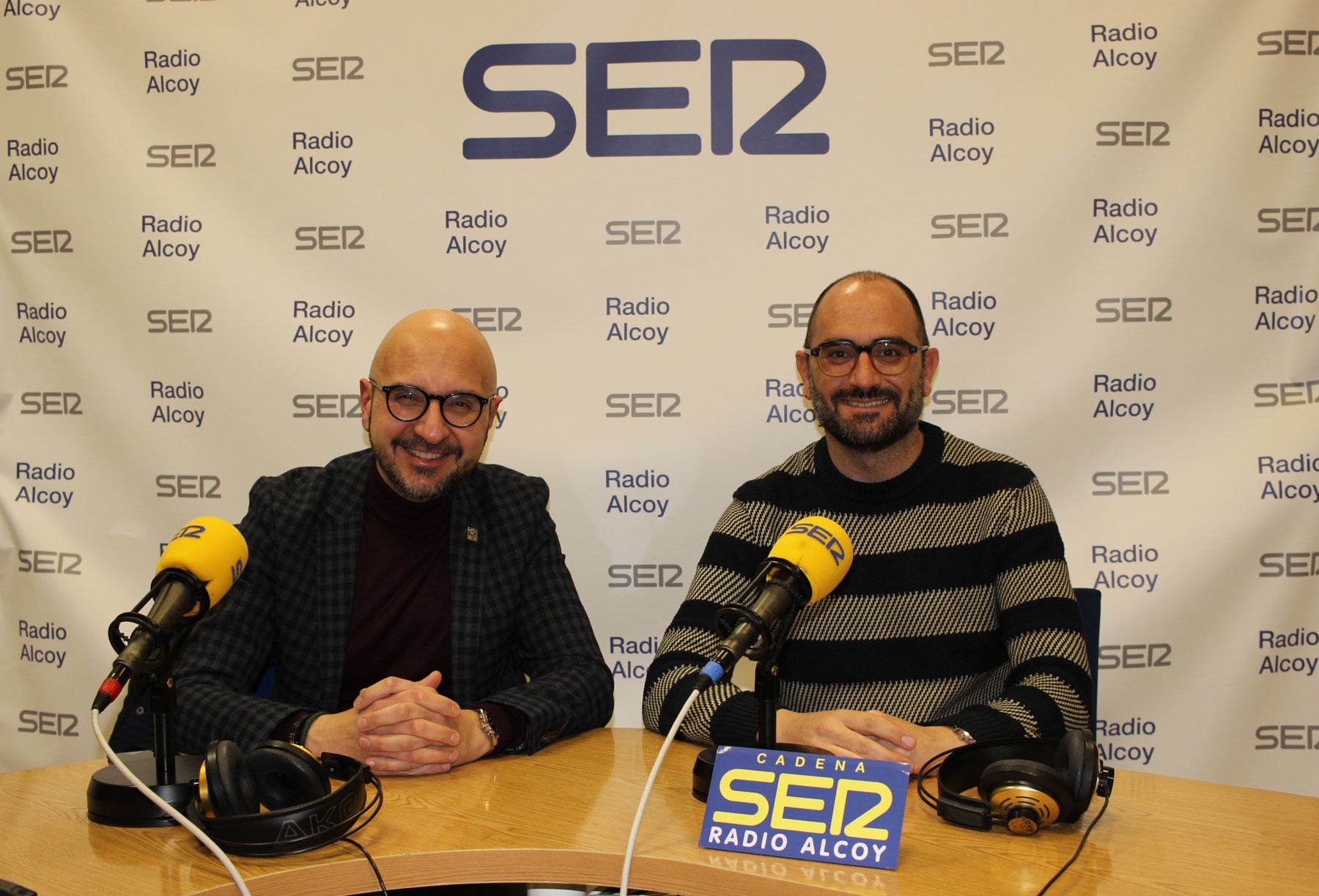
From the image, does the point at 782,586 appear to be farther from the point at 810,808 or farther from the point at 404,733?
the point at 404,733

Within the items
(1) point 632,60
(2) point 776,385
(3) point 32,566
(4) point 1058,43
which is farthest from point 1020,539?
(3) point 32,566

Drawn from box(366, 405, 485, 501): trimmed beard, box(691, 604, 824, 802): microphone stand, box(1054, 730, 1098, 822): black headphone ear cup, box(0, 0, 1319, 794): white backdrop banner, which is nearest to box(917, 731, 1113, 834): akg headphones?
box(1054, 730, 1098, 822): black headphone ear cup

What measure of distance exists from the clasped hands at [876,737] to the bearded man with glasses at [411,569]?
0.61 metres

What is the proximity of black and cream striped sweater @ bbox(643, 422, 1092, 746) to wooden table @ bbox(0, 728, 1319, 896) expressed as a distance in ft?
1.85

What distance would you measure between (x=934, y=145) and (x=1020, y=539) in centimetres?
138

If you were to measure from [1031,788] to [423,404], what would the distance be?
1624 mm

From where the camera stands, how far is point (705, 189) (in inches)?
128

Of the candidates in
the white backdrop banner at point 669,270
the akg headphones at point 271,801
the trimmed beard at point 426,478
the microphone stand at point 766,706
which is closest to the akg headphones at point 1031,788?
the microphone stand at point 766,706

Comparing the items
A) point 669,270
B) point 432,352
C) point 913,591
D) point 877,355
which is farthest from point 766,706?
point 669,270

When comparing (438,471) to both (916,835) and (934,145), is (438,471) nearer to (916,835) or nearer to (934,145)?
(916,835)

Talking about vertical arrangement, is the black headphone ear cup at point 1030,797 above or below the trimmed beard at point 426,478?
below

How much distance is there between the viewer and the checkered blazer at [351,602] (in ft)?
7.84

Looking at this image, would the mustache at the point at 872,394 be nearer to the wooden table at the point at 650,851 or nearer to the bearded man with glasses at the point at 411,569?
the bearded man with glasses at the point at 411,569

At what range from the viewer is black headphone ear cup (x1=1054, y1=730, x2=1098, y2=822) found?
1.57m
